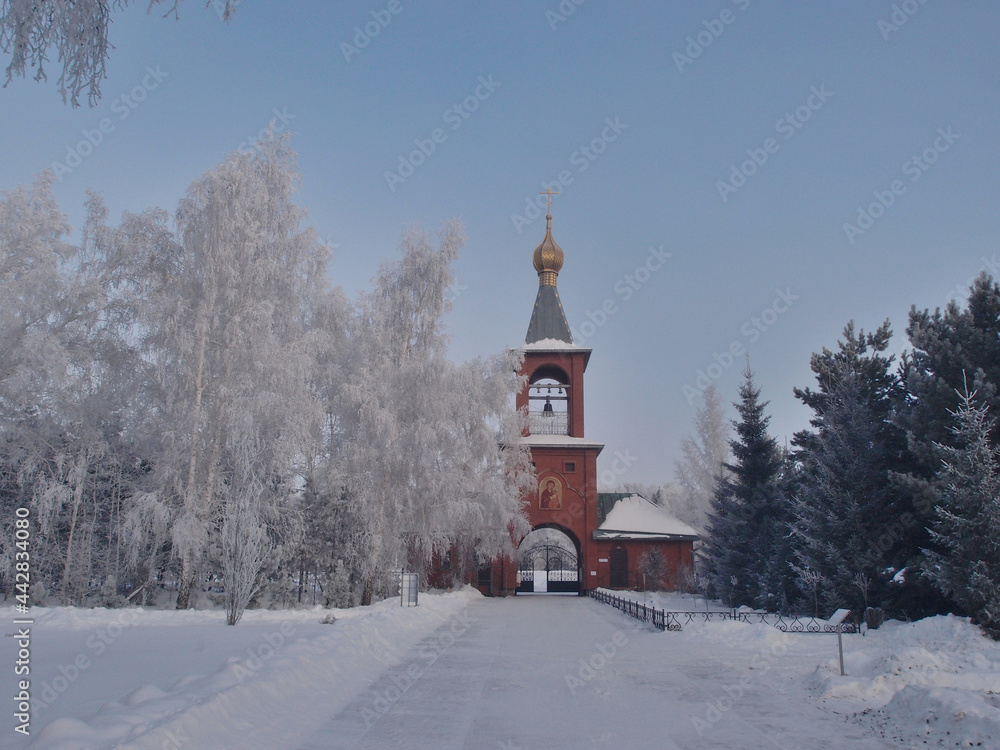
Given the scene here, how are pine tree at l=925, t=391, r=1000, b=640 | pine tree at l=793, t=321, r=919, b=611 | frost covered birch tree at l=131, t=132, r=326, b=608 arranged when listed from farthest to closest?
frost covered birch tree at l=131, t=132, r=326, b=608, pine tree at l=793, t=321, r=919, b=611, pine tree at l=925, t=391, r=1000, b=640

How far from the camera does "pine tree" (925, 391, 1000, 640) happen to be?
1326 cm

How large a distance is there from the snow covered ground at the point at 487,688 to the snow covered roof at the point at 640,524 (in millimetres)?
19588

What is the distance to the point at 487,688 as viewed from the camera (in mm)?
9125

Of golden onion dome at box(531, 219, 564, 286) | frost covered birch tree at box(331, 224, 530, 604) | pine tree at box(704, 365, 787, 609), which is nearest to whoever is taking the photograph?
frost covered birch tree at box(331, 224, 530, 604)

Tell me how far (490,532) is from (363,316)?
10243mm

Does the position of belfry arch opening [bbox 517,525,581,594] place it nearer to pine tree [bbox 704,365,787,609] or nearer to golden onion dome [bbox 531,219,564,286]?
pine tree [bbox 704,365,787,609]

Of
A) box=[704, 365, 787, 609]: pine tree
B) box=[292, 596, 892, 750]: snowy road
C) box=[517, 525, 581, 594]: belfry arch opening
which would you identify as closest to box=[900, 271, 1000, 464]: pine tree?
box=[292, 596, 892, 750]: snowy road

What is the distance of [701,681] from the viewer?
9.84 metres

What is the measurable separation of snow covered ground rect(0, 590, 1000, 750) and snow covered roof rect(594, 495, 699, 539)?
1959 centimetres

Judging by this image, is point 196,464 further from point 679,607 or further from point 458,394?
point 679,607

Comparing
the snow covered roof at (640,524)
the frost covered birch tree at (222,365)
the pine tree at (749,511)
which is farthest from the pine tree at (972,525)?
the snow covered roof at (640,524)

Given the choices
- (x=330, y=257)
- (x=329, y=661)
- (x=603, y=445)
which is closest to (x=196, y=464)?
(x=330, y=257)

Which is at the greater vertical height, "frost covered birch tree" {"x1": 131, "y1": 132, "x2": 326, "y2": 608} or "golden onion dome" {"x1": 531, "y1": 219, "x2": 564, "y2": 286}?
"golden onion dome" {"x1": 531, "y1": 219, "x2": 564, "y2": 286}

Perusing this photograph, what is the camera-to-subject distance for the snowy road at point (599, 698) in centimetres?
668
